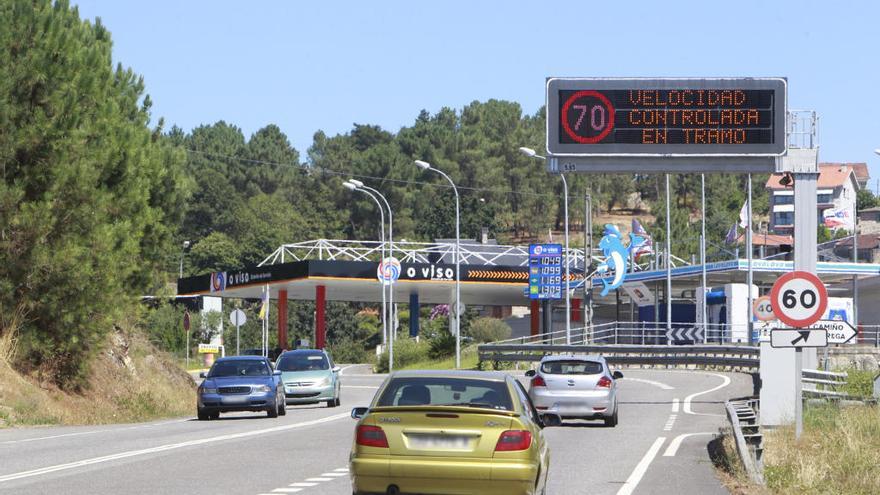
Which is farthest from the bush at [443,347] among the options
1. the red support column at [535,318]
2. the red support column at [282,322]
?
the red support column at [535,318]

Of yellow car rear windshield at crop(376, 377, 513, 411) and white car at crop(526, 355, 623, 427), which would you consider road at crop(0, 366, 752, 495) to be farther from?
yellow car rear windshield at crop(376, 377, 513, 411)

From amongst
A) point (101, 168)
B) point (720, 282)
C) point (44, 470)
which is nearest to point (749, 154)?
point (101, 168)

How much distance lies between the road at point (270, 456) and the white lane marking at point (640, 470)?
0.01 meters

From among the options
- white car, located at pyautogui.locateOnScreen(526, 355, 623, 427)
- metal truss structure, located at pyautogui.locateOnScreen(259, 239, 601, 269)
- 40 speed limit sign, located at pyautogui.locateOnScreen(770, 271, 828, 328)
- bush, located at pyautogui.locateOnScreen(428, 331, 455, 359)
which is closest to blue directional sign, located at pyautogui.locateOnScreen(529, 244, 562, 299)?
bush, located at pyautogui.locateOnScreen(428, 331, 455, 359)

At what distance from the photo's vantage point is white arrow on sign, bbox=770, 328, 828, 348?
61.1 ft

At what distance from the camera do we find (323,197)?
143625mm

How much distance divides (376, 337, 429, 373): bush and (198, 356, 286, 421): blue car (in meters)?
39.2

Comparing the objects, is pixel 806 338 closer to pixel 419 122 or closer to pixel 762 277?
pixel 762 277

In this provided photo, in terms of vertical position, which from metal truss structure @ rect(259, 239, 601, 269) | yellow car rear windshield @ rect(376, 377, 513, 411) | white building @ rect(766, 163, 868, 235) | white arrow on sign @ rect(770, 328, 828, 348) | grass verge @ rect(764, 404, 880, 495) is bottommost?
grass verge @ rect(764, 404, 880, 495)

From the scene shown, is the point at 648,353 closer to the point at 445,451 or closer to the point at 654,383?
the point at 654,383

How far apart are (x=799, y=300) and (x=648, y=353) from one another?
36.1 metres

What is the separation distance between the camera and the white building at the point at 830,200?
161125mm

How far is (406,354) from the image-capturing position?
230ft

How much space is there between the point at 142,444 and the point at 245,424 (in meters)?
6.57
